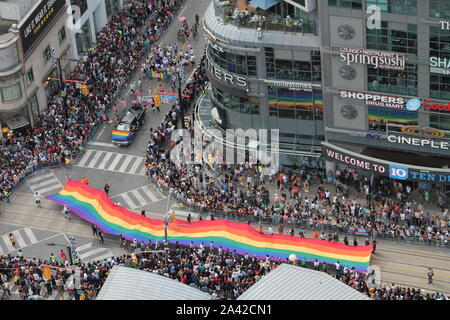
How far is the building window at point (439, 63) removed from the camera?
108 m

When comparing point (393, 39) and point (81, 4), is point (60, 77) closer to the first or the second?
point (81, 4)

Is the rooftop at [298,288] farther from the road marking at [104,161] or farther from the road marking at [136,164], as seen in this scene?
the road marking at [104,161]

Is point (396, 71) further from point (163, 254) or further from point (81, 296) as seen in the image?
point (81, 296)

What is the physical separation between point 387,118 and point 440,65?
875cm

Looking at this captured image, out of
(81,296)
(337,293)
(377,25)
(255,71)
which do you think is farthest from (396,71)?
(81,296)

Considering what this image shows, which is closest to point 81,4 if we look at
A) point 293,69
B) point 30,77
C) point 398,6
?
Result: point 30,77

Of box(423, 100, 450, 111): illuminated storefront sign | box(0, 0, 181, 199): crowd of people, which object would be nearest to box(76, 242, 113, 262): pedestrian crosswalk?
box(0, 0, 181, 199): crowd of people

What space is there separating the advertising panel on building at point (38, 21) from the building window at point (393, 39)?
132 feet

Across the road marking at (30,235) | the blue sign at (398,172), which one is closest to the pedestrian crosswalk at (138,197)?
the road marking at (30,235)

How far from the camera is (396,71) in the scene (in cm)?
11138

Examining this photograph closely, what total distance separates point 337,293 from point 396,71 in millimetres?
28518

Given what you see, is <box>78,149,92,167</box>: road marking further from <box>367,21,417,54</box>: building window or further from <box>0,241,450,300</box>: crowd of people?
<box>367,21,417,54</box>: building window

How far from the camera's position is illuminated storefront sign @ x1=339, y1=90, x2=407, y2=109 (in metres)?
113

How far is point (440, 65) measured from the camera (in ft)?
357
